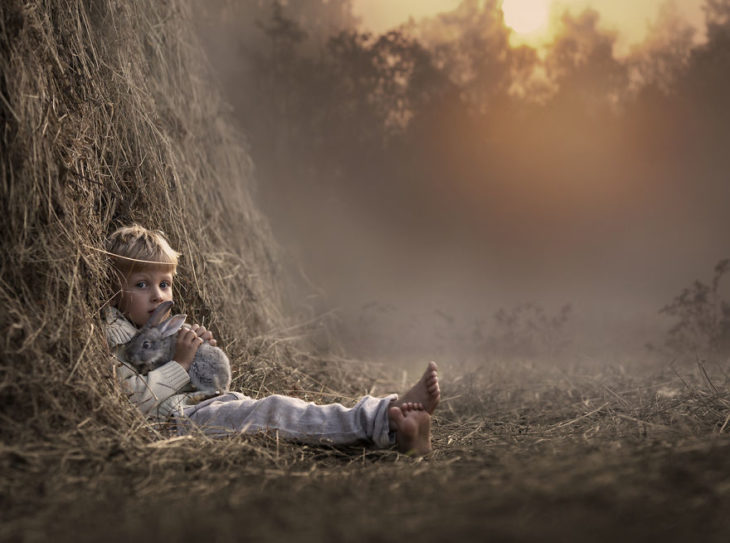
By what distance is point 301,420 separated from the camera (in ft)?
6.65

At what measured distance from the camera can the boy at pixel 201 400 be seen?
1946 mm

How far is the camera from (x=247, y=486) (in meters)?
1.46

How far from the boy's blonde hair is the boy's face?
0.09 ft

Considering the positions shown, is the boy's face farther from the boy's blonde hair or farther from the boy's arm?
the boy's arm

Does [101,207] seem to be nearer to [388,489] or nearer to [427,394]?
[427,394]

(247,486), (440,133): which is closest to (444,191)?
(440,133)

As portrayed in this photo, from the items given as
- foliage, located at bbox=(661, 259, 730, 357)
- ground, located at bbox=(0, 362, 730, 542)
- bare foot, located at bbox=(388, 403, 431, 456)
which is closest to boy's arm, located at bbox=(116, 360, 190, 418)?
ground, located at bbox=(0, 362, 730, 542)

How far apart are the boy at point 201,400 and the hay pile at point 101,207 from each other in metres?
0.12

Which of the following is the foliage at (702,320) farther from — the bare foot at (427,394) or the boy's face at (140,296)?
the boy's face at (140,296)

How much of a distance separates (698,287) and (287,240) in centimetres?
346

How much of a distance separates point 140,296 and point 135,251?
16cm

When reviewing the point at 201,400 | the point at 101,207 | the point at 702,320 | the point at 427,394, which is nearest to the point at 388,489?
the point at 427,394

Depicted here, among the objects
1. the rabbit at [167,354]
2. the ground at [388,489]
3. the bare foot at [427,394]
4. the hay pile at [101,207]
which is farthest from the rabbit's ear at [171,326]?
the bare foot at [427,394]

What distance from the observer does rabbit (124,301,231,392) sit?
222 cm
